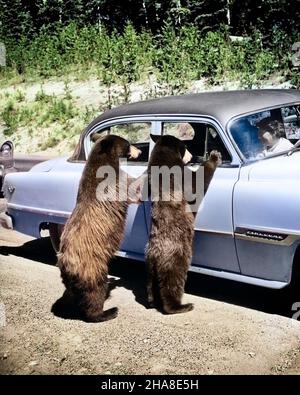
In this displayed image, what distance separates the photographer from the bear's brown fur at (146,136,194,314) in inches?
165

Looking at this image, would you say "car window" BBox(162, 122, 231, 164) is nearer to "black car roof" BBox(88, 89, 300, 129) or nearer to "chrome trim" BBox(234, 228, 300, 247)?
"black car roof" BBox(88, 89, 300, 129)

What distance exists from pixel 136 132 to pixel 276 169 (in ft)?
5.84

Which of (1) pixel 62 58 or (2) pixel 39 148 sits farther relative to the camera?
(1) pixel 62 58

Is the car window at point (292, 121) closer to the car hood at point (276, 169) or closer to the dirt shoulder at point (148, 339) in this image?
the car hood at point (276, 169)

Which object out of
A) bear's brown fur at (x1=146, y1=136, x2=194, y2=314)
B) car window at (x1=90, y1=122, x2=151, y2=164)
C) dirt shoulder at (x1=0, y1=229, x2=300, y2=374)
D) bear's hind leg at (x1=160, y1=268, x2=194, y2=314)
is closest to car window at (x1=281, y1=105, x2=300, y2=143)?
bear's brown fur at (x1=146, y1=136, x2=194, y2=314)

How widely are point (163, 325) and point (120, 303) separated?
70cm

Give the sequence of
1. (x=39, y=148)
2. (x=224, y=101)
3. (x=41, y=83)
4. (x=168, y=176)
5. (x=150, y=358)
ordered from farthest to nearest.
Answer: (x=41, y=83)
(x=39, y=148)
(x=224, y=101)
(x=168, y=176)
(x=150, y=358)

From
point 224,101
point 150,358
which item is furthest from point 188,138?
point 150,358

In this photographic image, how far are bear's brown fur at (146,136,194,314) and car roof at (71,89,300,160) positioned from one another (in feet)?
1.55

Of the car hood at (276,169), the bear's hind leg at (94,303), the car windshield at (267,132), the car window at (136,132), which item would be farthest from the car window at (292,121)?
the bear's hind leg at (94,303)

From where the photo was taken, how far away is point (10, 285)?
18.0 ft

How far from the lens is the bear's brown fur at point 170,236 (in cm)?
418

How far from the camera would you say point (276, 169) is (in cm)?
407
